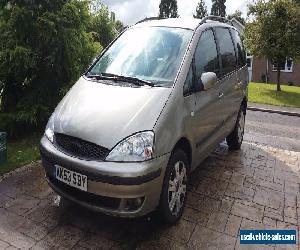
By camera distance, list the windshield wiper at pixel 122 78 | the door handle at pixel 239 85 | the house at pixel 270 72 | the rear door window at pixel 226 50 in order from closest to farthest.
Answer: the windshield wiper at pixel 122 78, the rear door window at pixel 226 50, the door handle at pixel 239 85, the house at pixel 270 72

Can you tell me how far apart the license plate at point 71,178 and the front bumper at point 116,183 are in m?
0.05

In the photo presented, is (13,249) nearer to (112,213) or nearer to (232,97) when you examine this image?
(112,213)

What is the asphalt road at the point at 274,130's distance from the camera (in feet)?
27.0

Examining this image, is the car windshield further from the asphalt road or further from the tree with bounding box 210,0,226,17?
the tree with bounding box 210,0,226,17

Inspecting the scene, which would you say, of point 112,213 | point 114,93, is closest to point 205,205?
point 112,213

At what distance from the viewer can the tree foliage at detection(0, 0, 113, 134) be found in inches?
253

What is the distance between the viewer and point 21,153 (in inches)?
229

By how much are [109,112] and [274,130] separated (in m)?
7.37

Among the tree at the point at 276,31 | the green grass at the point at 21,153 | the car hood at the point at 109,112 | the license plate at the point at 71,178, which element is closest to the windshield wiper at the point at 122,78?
the car hood at the point at 109,112

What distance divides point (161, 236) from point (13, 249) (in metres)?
1.46

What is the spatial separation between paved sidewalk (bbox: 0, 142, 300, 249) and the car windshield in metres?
1.61

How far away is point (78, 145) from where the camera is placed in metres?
3.56

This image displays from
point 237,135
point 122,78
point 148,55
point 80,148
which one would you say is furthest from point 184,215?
point 237,135

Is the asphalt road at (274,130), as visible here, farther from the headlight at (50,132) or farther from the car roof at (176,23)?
the headlight at (50,132)
